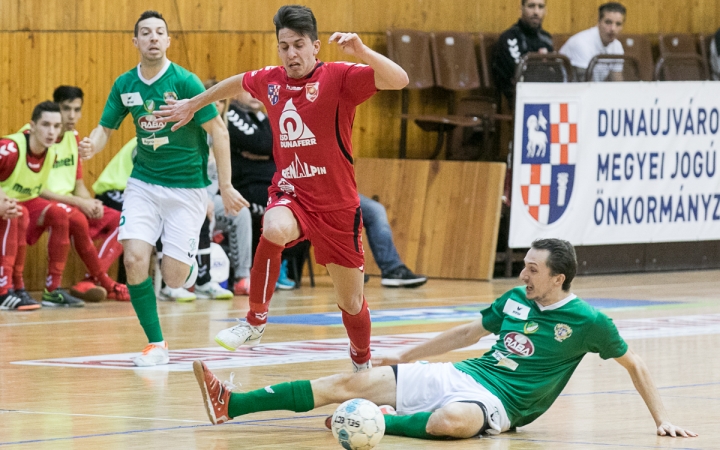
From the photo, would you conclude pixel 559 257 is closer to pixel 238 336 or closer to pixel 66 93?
pixel 238 336

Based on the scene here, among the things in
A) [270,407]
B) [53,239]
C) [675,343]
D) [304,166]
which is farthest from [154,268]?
[270,407]

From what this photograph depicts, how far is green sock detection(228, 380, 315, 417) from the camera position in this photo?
539 cm

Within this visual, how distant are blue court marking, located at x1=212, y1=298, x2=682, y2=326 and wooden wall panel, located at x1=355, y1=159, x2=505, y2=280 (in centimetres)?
240

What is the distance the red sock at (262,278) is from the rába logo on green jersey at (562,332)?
1.48 m

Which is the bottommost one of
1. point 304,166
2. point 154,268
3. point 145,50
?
point 154,268

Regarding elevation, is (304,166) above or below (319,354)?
above

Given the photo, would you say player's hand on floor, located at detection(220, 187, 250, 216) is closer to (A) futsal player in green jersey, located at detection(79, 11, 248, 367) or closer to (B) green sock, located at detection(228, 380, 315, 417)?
(A) futsal player in green jersey, located at detection(79, 11, 248, 367)

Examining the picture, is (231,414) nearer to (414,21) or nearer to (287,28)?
(287,28)

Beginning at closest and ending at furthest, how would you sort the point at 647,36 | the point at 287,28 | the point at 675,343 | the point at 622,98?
the point at 287,28, the point at 675,343, the point at 622,98, the point at 647,36

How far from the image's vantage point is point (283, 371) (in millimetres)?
7289

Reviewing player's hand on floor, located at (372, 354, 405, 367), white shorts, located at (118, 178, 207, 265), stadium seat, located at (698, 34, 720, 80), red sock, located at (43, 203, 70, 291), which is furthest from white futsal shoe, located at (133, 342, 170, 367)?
stadium seat, located at (698, 34, 720, 80)

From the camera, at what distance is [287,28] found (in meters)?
6.02

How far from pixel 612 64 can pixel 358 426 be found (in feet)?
33.2

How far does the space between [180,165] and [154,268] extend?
4291 millimetres
